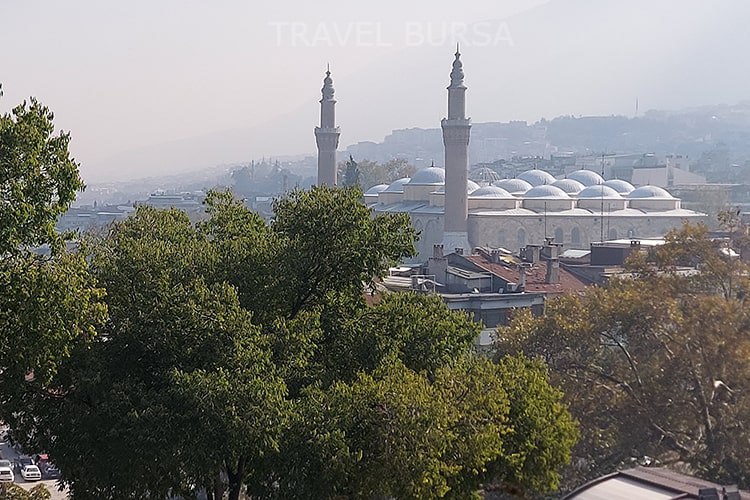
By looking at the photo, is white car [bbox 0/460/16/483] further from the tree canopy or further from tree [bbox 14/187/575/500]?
the tree canopy

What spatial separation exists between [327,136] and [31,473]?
53.1m

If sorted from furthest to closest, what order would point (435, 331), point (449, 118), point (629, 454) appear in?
point (449, 118) < point (629, 454) < point (435, 331)

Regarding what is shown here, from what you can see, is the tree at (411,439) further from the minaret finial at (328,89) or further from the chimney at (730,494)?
the minaret finial at (328,89)

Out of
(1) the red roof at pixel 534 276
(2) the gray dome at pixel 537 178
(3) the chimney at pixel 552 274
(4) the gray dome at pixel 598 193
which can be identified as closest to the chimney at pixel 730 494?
(1) the red roof at pixel 534 276

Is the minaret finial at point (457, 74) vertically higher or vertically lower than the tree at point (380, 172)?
higher

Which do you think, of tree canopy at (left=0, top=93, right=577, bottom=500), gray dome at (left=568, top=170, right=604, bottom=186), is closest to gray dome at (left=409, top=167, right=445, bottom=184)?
gray dome at (left=568, top=170, right=604, bottom=186)

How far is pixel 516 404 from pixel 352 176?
89.5 metres

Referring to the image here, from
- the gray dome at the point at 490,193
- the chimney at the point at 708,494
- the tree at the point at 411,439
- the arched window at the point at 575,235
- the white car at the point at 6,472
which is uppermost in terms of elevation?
the tree at the point at 411,439

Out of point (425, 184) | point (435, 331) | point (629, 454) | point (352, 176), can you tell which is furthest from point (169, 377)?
point (352, 176)

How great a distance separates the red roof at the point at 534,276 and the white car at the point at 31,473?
17.0 meters

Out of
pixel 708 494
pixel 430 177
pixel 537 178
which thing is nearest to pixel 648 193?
pixel 537 178

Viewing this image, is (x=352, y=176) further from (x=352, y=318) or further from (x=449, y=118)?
(x=352, y=318)

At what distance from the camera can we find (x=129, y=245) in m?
12.7

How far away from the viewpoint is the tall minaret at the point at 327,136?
7962 cm
